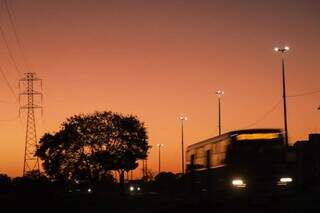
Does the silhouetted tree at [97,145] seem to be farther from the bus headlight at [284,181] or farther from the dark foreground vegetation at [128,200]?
the bus headlight at [284,181]

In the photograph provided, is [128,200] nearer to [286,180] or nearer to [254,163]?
[254,163]

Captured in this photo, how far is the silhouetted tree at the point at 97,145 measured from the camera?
104500mm

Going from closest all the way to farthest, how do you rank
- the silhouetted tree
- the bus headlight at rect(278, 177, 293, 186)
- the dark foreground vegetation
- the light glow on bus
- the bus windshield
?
the bus windshield < the light glow on bus < the bus headlight at rect(278, 177, 293, 186) < the dark foreground vegetation < the silhouetted tree

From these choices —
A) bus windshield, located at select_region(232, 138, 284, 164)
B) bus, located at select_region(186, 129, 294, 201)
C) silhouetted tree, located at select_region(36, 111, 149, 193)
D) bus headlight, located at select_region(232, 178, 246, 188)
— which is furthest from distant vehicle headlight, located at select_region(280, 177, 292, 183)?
silhouetted tree, located at select_region(36, 111, 149, 193)

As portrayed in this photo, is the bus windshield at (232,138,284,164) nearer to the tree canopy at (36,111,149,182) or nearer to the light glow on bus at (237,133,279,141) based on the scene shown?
the light glow on bus at (237,133,279,141)

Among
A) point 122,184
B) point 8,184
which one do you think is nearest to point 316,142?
point 122,184

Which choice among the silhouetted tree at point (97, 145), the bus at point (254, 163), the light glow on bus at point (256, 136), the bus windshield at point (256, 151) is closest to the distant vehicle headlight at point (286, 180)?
the bus at point (254, 163)

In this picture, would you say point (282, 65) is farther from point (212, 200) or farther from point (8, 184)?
point (8, 184)

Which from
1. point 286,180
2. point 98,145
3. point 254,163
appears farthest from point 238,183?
point 98,145

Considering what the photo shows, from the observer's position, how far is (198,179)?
157 feet

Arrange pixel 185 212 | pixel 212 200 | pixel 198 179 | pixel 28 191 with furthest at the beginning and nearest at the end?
pixel 28 191
pixel 198 179
pixel 212 200
pixel 185 212

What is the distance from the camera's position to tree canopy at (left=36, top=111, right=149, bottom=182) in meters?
104

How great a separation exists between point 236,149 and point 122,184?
237 ft

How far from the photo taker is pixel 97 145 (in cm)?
10512
